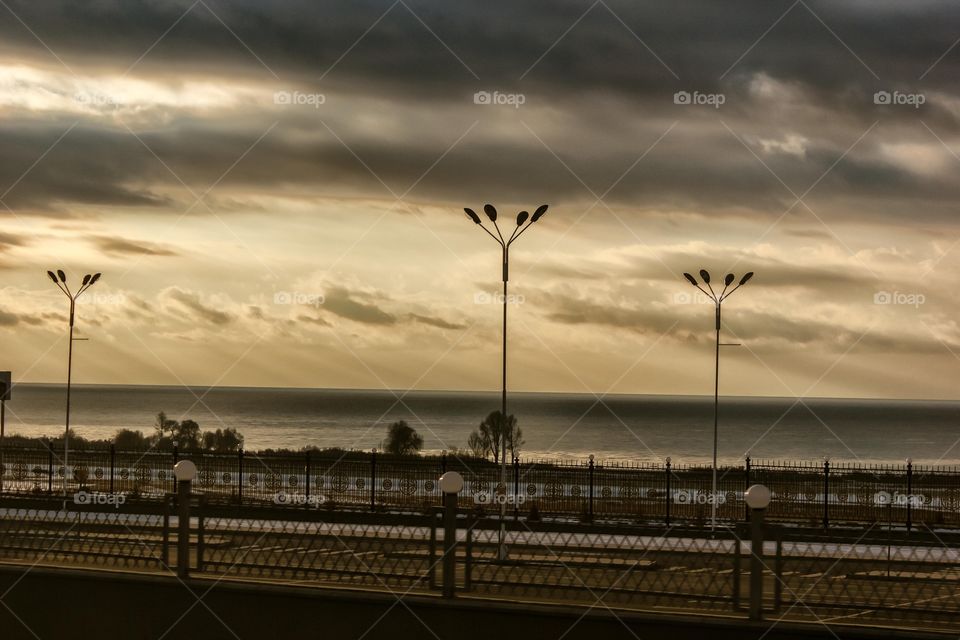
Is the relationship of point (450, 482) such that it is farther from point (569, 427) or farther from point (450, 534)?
point (569, 427)

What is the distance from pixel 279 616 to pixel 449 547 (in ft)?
7.37

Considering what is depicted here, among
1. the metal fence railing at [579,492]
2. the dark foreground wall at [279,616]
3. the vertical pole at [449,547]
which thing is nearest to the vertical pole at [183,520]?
the dark foreground wall at [279,616]

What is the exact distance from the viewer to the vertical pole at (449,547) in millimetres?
13570

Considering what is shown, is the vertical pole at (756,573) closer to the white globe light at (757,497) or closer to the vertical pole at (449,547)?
the white globe light at (757,497)

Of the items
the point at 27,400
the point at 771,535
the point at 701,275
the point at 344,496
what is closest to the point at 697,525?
the point at 701,275

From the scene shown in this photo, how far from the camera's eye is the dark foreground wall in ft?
41.1

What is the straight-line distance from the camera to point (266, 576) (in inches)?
589

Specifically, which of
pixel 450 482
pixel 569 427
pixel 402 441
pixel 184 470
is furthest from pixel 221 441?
pixel 450 482

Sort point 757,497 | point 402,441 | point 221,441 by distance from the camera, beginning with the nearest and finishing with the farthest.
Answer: point 757,497 < point 402,441 < point 221,441

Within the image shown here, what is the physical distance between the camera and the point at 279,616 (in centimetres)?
1402

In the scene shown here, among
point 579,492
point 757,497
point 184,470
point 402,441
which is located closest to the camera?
point 757,497

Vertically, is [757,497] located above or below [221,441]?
below

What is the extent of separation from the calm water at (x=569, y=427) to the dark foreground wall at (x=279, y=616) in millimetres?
81266

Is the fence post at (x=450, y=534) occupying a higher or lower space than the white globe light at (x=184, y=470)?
lower
